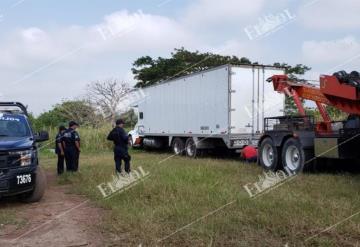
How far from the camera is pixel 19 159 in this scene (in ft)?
28.7

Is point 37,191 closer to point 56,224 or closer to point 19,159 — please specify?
point 19,159

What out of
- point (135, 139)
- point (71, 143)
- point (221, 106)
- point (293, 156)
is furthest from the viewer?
point (135, 139)

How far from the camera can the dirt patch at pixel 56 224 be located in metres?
6.46

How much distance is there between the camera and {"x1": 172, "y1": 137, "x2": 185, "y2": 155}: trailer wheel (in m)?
21.3

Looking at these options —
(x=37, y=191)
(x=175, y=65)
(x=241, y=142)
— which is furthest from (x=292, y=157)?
(x=175, y=65)

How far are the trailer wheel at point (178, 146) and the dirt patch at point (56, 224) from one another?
11.4 m

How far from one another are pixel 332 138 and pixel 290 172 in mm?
1715

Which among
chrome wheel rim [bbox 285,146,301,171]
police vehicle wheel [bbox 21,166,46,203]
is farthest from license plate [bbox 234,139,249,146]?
police vehicle wheel [bbox 21,166,46,203]

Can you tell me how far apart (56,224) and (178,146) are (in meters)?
14.3

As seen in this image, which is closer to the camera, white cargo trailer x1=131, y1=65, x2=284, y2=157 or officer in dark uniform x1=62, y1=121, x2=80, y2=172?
officer in dark uniform x1=62, y1=121, x2=80, y2=172

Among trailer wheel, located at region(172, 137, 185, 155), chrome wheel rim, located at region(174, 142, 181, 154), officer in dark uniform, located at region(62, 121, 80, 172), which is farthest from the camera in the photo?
chrome wheel rim, located at region(174, 142, 181, 154)

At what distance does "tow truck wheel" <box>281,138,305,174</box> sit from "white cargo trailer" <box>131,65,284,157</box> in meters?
3.80

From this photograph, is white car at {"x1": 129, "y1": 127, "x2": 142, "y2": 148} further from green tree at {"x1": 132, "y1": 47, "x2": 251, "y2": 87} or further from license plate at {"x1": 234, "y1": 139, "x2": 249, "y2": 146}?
green tree at {"x1": 132, "y1": 47, "x2": 251, "y2": 87}

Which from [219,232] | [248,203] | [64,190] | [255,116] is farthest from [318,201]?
[255,116]
